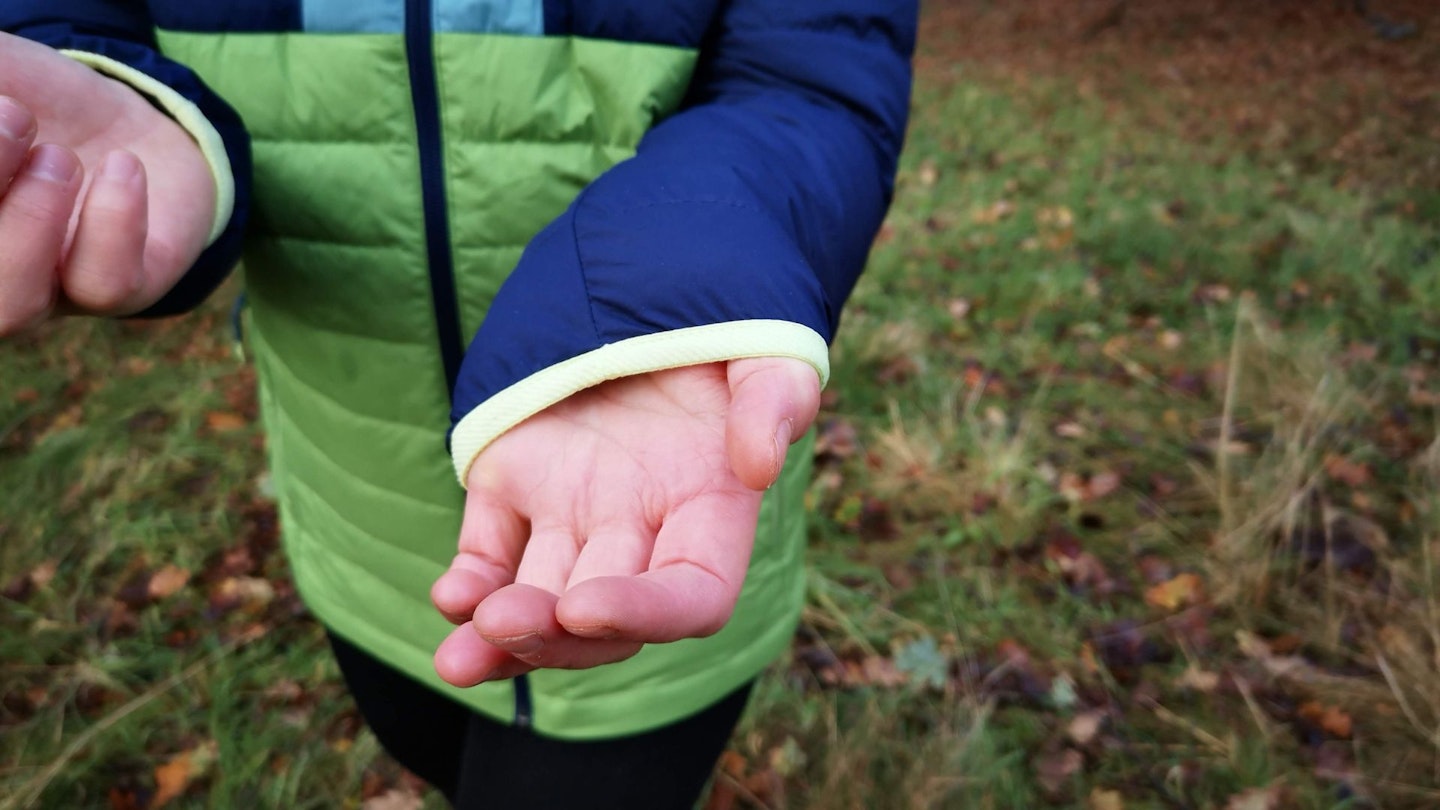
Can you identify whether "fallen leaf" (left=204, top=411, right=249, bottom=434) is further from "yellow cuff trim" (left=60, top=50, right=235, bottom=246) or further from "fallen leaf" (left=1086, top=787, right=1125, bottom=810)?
"fallen leaf" (left=1086, top=787, right=1125, bottom=810)

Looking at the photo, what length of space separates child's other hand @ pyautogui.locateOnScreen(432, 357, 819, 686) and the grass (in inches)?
62.2

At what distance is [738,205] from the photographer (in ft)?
2.95

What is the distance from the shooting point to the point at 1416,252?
164 inches

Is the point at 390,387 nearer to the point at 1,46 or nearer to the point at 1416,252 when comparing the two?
the point at 1,46

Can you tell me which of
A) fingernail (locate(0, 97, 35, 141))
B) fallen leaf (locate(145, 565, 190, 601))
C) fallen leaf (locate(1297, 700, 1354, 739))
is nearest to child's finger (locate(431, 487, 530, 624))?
fingernail (locate(0, 97, 35, 141))

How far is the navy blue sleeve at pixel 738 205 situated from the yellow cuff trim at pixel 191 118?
324 mm

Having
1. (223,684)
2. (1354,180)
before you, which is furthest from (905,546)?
(1354,180)

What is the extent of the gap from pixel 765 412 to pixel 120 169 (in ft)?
1.92

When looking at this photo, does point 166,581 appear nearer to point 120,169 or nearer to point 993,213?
point 120,169

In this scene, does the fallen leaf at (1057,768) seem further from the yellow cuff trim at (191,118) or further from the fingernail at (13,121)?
the fingernail at (13,121)

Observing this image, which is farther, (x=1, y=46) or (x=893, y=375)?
(x=893, y=375)

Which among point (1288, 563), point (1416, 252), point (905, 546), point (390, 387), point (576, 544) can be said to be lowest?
point (905, 546)

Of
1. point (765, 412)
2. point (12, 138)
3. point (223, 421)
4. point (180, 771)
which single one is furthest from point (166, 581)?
point (765, 412)

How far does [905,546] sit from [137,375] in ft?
11.5
